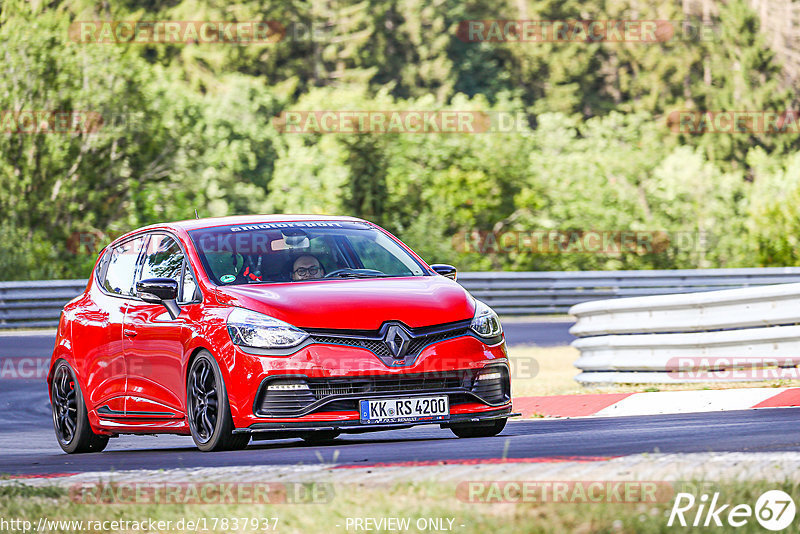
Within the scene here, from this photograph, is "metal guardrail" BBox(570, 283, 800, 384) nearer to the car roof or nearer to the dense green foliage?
the car roof

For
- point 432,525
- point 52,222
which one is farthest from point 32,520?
point 52,222

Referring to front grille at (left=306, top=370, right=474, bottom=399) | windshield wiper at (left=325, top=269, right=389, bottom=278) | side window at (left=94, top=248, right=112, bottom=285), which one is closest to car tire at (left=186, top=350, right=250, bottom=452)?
front grille at (left=306, top=370, right=474, bottom=399)

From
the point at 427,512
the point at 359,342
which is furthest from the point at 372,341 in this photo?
the point at 427,512

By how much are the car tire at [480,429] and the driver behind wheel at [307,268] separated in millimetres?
1382

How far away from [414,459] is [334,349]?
3.96ft

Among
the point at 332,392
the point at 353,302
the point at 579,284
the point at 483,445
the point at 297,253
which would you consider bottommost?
the point at 579,284

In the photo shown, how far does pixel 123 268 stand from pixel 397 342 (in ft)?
9.63

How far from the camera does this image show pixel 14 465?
9484 mm

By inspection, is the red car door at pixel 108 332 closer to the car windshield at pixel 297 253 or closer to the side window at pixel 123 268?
the side window at pixel 123 268

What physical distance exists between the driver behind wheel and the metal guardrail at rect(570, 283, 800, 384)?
162 inches

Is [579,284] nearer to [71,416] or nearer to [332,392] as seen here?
[71,416]

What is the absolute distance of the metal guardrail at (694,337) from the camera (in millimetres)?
11797

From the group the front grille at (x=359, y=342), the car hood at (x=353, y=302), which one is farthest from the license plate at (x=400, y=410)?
the car hood at (x=353, y=302)

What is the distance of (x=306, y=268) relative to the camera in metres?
Answer: 9.56
